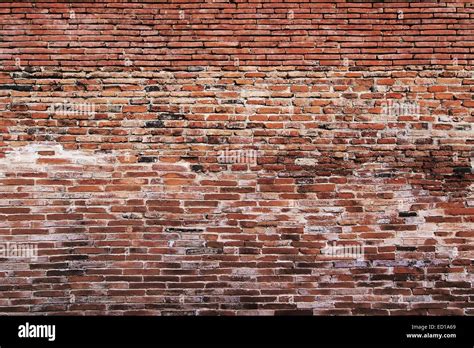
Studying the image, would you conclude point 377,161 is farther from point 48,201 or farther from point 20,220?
point 20,220

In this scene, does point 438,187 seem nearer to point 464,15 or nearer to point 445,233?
point 445,233

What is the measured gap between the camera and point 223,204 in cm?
343

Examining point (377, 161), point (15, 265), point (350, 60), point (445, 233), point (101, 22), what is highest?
point (101, 22)

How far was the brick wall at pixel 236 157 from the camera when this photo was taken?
3.39 m

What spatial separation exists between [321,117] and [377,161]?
68 cm

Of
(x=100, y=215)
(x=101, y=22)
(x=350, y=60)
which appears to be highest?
(x=101, y=22)

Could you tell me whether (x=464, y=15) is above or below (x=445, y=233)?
above

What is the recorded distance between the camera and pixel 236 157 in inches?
136

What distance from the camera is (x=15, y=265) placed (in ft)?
11.1

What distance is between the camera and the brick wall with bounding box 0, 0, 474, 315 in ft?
11.1

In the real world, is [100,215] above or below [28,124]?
below
